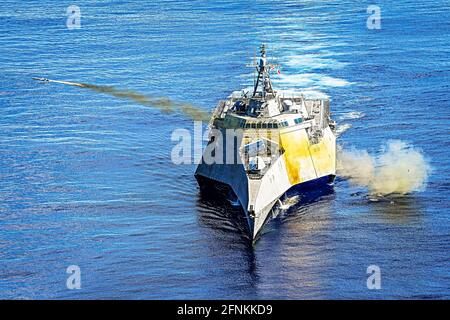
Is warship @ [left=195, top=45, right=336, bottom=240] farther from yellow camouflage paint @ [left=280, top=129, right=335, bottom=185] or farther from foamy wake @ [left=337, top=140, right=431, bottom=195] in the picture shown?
foamy wake @ [left=337, top=140, right=431, bottom=195]

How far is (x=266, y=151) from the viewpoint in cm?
13175

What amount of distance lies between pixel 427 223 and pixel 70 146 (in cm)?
5937

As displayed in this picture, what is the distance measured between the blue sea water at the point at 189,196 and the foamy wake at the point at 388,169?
1.95 metres

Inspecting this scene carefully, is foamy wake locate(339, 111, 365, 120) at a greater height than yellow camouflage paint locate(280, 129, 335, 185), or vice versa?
foamy wake locate(339, 111, 365, 120)

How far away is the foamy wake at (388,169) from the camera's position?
132750mm

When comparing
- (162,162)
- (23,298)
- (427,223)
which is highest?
(162,162)

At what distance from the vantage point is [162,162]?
14488cm

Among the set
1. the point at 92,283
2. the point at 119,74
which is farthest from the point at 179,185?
the point at 119,74

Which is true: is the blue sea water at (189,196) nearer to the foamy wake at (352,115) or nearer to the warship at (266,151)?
the foamy wake at (352,115)

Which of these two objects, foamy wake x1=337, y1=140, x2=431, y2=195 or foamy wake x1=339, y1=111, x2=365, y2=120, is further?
foamy wake x1=339, y1=111, x2=365, y2=120

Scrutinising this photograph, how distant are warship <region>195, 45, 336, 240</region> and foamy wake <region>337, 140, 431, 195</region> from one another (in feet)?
11.3

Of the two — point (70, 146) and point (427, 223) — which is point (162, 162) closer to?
point (70, 146)

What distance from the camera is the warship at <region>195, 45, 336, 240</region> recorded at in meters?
127

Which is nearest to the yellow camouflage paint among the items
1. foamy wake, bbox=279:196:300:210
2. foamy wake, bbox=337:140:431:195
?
foamy wake, bbox=279:196:300:210
